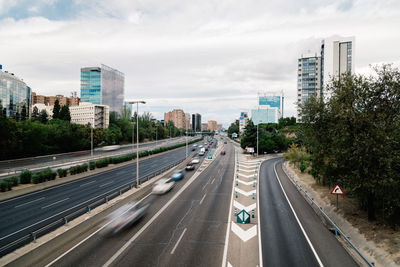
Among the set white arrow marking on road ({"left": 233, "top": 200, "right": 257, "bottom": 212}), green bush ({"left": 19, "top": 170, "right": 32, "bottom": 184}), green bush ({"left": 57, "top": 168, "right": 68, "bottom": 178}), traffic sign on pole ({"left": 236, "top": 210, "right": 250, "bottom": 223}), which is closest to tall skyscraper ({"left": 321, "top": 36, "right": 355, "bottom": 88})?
white arrow marking on road ({"left": 233, "top": 200, "right": 257, "bottom": 212})

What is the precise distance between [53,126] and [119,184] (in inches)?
1563

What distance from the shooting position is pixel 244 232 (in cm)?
1350

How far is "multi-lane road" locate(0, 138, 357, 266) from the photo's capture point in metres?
10.2

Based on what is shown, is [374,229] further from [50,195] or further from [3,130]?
[3,130]

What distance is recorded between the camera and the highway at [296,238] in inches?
407

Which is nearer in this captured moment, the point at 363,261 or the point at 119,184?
the point at 363,261

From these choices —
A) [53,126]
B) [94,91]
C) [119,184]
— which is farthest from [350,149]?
[94,91]

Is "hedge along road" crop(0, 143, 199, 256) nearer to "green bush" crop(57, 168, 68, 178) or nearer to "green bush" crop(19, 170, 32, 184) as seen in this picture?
"green bush" crop(57, 168, 68, 178)

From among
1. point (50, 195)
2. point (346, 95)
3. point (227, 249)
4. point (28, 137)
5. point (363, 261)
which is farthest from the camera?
point (28, 137)

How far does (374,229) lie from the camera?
12.5 metres

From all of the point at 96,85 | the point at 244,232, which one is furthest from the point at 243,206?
the point at 96,85

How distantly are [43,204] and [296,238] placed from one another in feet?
70.4

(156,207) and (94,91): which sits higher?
(94,91)

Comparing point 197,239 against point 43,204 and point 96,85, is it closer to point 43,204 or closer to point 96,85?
point 43,204
